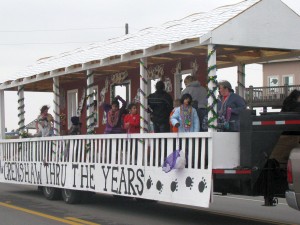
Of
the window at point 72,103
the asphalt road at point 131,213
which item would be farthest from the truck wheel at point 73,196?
the window at point 72,103

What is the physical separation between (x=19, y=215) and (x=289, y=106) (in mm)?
5541

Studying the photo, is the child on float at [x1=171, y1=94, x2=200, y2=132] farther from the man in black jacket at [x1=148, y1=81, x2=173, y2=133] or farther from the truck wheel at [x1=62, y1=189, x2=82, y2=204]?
the truck wheel at [x1=62, y1=189, x2=82, y2=204]

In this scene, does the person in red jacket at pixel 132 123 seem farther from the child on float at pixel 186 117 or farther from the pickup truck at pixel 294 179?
the pickup truck at pixel 294 179

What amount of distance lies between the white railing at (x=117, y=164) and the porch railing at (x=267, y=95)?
254 cm

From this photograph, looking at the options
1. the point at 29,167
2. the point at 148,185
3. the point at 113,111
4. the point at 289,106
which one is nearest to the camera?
the point at 289,106

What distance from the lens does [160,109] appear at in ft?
35.8

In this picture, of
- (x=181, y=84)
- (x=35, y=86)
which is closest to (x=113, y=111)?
(x=181, y=84)

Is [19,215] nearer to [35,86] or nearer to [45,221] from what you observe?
[45,221]

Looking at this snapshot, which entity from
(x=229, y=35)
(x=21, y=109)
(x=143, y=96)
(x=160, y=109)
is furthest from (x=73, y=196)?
(x=229, y=35)

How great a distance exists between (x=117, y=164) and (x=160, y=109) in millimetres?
1410

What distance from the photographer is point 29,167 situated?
14844 mm

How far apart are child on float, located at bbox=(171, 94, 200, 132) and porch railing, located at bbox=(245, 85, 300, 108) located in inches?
78.7

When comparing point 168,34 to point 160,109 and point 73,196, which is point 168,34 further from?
point 73,196

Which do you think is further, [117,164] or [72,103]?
[72,103]
